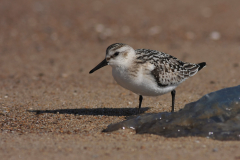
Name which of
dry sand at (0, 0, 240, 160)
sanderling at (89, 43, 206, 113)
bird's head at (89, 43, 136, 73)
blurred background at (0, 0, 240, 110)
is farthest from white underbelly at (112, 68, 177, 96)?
blurred background at (0, 0, 240, 110)

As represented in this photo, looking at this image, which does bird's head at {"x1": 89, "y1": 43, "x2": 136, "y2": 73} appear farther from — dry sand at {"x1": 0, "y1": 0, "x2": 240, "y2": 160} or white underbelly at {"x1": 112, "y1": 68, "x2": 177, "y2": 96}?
dry sand at {"x1": 0, "y1": 0, "x2": 240, "y2": 160}

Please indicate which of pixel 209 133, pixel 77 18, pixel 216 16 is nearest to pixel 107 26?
pixel 77 18

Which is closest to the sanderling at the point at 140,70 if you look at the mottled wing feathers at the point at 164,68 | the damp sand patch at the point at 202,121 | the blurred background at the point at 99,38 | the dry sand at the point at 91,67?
the mottled wing feathers at the point at 164,68

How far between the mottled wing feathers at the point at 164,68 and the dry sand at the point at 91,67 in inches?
30.2

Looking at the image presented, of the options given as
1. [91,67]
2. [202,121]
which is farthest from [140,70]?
[91,67]

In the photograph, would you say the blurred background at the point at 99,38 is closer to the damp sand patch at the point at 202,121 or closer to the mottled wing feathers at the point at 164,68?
the mottled wing feathers at the point at 164,68

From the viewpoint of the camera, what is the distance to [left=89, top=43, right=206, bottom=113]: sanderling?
6.81 meters

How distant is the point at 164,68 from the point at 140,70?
68 cm

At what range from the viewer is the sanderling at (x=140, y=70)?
268 inches

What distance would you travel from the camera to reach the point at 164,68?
7.30 m

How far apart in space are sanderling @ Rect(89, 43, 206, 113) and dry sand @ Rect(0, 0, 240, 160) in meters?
0.78

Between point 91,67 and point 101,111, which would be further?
point 91,67

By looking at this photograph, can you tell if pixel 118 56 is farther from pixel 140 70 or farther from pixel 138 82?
pixel 138 82

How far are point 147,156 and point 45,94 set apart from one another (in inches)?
184
